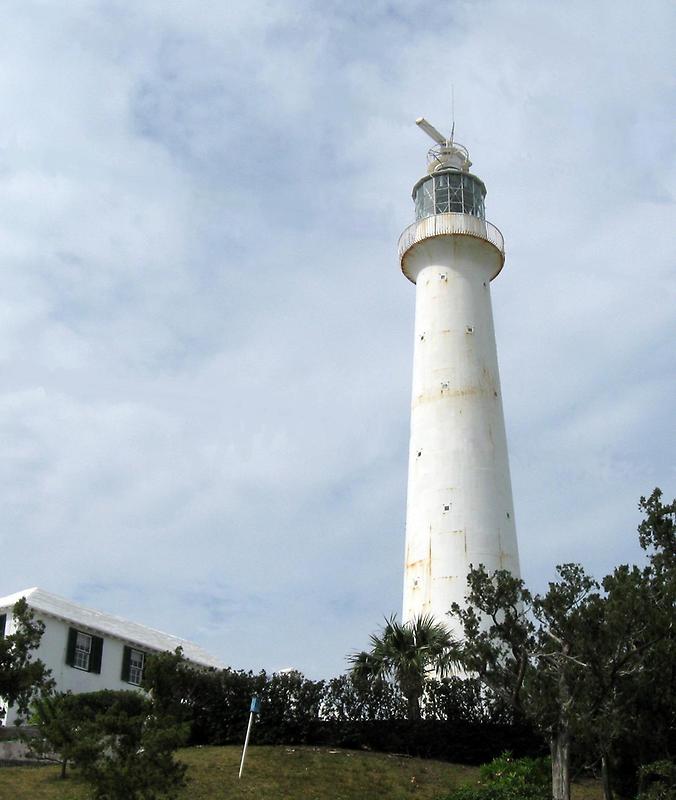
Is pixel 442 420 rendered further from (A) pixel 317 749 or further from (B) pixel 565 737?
(B) pixel 565 737

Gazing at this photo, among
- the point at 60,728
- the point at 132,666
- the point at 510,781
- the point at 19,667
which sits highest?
the point at 132,666

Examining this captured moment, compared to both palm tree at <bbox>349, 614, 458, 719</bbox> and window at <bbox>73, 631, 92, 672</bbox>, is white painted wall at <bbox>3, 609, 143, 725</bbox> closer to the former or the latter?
window at <bbox>73, 631, 92, 672</bbox>

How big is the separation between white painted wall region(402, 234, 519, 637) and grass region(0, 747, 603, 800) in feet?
20.9

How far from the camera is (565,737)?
20984mm

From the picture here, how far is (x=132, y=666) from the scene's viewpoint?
37.2m

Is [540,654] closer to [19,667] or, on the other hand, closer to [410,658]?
[410,658]

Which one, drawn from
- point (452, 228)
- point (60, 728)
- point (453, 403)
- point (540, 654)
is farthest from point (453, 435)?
point (60, 728)

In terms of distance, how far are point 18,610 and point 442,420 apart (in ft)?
52.5

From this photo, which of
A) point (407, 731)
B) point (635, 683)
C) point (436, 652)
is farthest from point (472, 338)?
point (635, 683)

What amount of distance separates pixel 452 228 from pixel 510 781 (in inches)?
814

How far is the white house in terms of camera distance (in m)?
34.2

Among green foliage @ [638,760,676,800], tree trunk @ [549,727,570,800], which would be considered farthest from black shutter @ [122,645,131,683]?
green foliage @ [638,760,676,800]

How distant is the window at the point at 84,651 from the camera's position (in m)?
35.0

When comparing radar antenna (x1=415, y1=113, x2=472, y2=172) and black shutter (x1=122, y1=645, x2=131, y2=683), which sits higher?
radar antenna (x1=415, y1=113, x2=472, y2=172)
